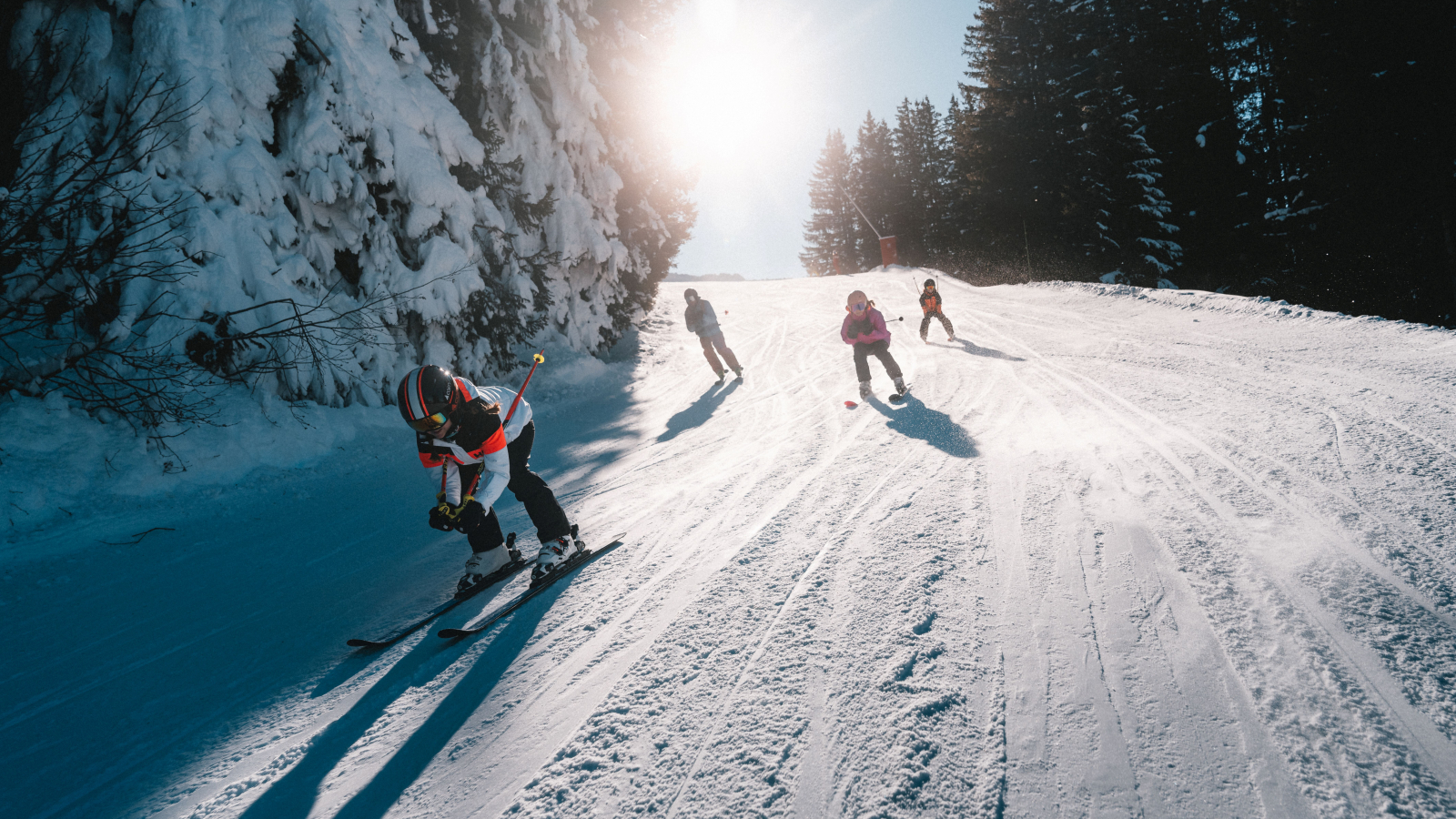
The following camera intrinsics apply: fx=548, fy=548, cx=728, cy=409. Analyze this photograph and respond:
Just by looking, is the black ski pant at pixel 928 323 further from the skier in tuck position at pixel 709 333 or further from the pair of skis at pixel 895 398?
the pair of skis at pixel 895 398

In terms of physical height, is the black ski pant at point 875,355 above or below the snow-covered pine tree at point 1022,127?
below

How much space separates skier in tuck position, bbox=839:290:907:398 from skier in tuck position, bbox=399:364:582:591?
494 centimetres

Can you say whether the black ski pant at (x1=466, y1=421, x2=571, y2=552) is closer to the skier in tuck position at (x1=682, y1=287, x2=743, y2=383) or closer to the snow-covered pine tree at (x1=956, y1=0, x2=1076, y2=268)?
the skier in tuck position at (x1=682, y1=287, x2=743, y2=383)

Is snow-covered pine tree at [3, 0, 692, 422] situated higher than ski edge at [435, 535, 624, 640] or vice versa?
snow-covered pine tree at [3, 0, 692, 422]

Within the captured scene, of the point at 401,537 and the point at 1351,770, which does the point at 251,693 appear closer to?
the point at 401,537

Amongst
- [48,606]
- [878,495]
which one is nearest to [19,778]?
[48,606]

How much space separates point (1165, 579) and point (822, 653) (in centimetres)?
178

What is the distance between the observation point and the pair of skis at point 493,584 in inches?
128

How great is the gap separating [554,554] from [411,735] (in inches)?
64.9

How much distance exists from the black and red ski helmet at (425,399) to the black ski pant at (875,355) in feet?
18.7

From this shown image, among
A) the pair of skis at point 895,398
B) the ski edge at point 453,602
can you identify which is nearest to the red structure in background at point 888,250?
the pair of skis at point 895,398

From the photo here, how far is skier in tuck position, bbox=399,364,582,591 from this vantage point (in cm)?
339

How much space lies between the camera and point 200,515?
551 cm

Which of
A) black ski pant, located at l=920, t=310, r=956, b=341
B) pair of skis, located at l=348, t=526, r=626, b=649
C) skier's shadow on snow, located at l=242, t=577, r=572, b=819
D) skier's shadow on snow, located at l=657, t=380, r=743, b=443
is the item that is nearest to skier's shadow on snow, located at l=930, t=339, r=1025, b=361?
black ski pant, located at l=920, t=310, r=956, b=341
